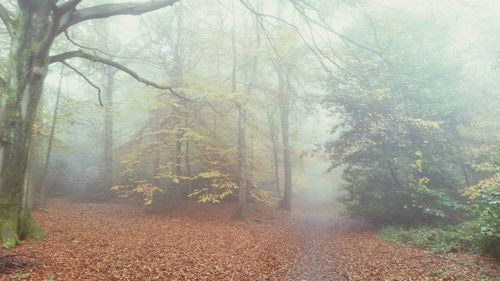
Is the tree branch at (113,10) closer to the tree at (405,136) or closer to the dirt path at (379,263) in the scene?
the dirt path at (379,263)

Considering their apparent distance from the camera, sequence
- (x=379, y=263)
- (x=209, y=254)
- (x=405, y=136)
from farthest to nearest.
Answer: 1. (x=405, y=136)
2. (x=209, y=254)
3. (x=379, y=263)

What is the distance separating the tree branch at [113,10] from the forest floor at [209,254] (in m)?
5.24

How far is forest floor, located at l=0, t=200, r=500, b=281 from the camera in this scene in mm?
6309

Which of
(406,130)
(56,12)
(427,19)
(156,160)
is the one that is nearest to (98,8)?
(56,12)

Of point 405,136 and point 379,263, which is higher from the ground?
point 405,136

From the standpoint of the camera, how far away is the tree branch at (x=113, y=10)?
23.3 feet

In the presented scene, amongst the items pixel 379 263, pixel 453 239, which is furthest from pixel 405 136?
pixel 379 263

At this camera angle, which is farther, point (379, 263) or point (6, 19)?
point (379, 263)

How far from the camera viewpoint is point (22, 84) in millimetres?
6918

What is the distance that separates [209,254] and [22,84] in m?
6.12

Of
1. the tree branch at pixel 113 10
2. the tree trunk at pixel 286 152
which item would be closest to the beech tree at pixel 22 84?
the tree branch at pixel 113 10

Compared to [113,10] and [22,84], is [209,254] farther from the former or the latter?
[113,10]

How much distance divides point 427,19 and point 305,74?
21.9ft

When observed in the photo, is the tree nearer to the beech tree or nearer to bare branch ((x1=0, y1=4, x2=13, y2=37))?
the beech tree
